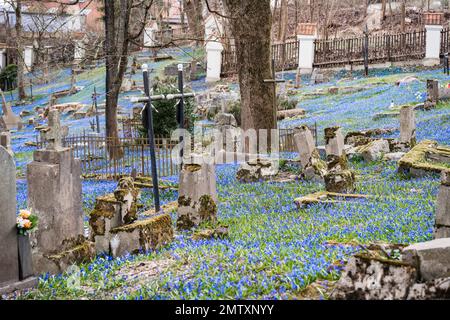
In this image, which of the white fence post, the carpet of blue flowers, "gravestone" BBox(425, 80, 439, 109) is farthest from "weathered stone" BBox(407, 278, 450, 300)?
the white fence post

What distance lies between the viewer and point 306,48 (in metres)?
39.9

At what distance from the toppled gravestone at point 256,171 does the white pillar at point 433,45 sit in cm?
2343

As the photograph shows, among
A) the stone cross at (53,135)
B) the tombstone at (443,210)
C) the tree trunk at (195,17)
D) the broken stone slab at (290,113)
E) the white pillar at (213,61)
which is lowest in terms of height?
the broken stone slab at (290,113)

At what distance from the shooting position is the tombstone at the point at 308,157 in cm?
1462

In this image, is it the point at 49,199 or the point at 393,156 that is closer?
the point at 49,199

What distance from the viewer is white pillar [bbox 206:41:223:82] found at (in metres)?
39.8

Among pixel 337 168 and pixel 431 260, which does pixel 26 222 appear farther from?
pixel 337 168

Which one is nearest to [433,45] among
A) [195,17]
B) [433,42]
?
[433,42]

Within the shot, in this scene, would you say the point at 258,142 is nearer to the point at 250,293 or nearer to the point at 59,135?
the point at 59,135

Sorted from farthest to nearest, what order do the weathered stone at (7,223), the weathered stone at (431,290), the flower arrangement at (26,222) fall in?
the flower arrangement at (26,222)
the weathered stone at (7,223)
the weathered stone at (431,290)

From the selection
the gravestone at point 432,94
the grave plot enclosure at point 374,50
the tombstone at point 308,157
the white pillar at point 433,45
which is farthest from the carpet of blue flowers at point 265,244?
the grave plot enclosure at point 374,50

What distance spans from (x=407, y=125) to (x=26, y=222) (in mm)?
11288

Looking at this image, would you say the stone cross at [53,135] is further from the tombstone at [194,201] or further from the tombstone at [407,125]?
the tombstone at [407,125]
